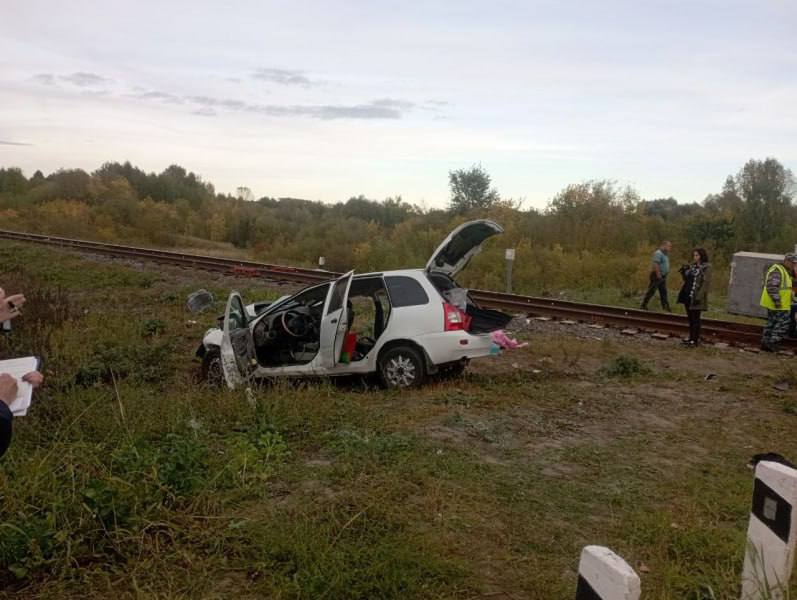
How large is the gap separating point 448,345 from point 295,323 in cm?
193

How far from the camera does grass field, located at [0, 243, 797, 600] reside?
146 inches

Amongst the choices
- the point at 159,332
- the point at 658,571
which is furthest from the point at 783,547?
the point at 159,332

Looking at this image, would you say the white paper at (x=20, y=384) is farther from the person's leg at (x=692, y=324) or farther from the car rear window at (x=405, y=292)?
the person's leg at (x=692, y=324)

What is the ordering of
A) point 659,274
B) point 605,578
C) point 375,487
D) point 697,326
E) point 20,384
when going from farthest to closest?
point 659,274, point 697,326, point 375,487, point 20,384, point 605,578

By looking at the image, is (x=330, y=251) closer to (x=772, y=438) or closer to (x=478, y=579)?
(x=772, y=438)

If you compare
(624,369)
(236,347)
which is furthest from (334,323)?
(624,369)

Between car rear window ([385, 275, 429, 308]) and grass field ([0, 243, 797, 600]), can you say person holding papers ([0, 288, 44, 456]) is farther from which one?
car rear window ([385, 275, 429, 308])

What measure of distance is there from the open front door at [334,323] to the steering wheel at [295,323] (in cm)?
41

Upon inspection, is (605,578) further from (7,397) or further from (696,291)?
(696,291)

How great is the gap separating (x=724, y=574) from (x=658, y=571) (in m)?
0.39

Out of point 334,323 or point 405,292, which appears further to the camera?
point 405,292

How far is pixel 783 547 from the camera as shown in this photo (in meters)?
3.02

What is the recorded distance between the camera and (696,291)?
11094 mm


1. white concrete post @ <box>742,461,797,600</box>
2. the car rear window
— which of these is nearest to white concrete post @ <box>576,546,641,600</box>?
white concrete post @ <box>742,461,797,600</box>
